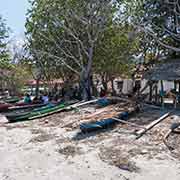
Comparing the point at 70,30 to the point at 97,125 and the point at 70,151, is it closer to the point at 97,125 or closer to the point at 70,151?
the point at 97,125

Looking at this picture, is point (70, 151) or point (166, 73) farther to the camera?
point (166, 73)

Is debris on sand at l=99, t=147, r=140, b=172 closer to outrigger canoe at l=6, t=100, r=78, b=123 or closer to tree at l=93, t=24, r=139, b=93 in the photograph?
outrigger canoe at l=6, t=100, r=78, b=123

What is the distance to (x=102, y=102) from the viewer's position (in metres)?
17.9

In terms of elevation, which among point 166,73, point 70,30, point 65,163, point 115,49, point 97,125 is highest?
point 70,30

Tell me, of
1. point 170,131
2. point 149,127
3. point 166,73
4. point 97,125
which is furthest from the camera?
point 166,73

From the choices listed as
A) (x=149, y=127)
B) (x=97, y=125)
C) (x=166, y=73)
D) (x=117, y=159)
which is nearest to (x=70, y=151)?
(x=117, y=159)

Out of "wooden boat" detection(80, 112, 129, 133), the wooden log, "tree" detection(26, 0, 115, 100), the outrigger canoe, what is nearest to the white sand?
"wooden boat" detection(80, 112, 129, 133)

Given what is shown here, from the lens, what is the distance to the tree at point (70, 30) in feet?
70.2

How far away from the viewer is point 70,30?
22453 millimetres

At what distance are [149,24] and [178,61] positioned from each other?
3.81 meters

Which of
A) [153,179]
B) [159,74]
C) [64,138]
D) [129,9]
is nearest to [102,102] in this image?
[159,74]

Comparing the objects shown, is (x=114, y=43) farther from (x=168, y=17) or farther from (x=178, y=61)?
(x=178, y=61)

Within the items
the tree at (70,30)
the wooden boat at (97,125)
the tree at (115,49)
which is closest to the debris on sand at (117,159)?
the wooden boat at (97,125)

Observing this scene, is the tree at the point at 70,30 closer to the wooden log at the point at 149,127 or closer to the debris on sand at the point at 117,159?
the wooden log at the point at 149,127
